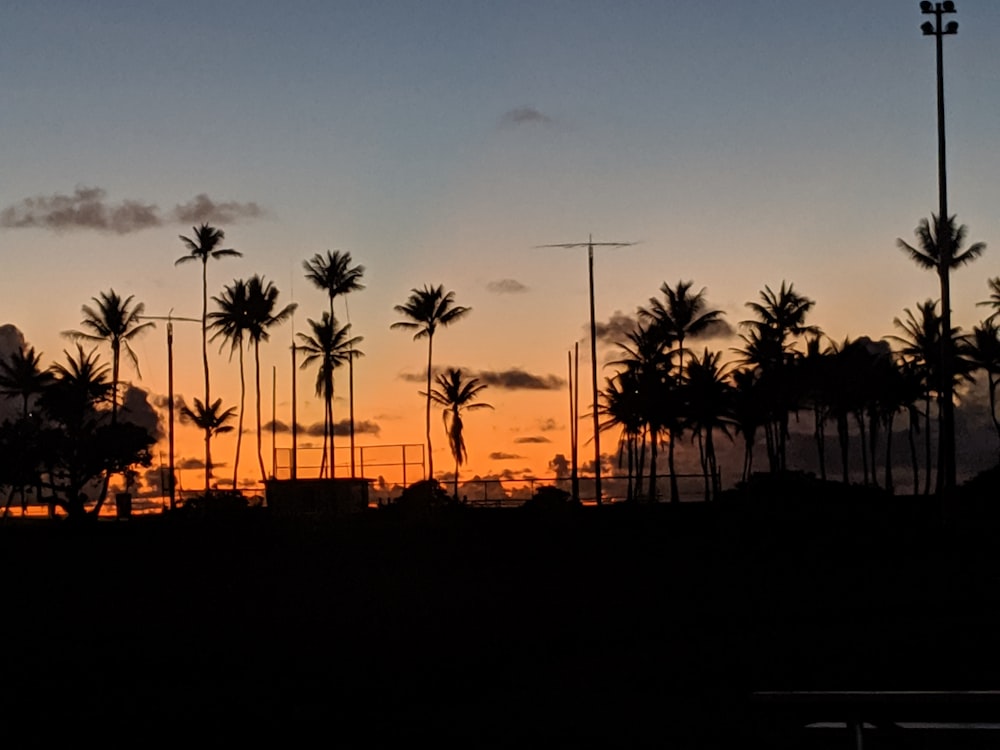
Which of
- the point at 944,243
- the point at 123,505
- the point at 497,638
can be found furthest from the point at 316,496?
the point at 497,638

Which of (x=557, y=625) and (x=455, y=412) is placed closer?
(x=557, y=625)

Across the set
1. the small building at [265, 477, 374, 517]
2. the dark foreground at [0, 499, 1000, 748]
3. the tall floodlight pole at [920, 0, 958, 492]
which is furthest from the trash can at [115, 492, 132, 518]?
the tall floodlight pole at [920, 0, 958, 492]

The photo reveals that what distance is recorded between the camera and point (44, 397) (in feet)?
269

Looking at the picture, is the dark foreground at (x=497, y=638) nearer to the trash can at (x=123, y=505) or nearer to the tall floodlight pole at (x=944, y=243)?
the tall floodlight pole at (x=944, y=243)

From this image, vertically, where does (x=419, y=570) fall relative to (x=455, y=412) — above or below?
below

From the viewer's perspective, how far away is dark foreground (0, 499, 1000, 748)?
11.5 m

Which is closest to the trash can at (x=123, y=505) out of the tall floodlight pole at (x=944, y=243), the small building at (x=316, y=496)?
the small building at (x=316, y=496)

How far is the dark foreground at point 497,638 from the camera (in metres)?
11.5

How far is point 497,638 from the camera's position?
1739 cm

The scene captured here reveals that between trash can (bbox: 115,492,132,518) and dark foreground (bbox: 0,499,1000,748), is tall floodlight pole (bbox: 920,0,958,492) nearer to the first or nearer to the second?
dark foreground (bbox: 0,499,1000,748)

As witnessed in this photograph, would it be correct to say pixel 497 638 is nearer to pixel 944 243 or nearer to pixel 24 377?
pixel 944 243

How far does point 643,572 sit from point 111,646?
13298mm

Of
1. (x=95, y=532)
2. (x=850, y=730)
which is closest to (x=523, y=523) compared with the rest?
(x=95, y=532)

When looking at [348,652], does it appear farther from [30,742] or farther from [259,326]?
[259,326]
